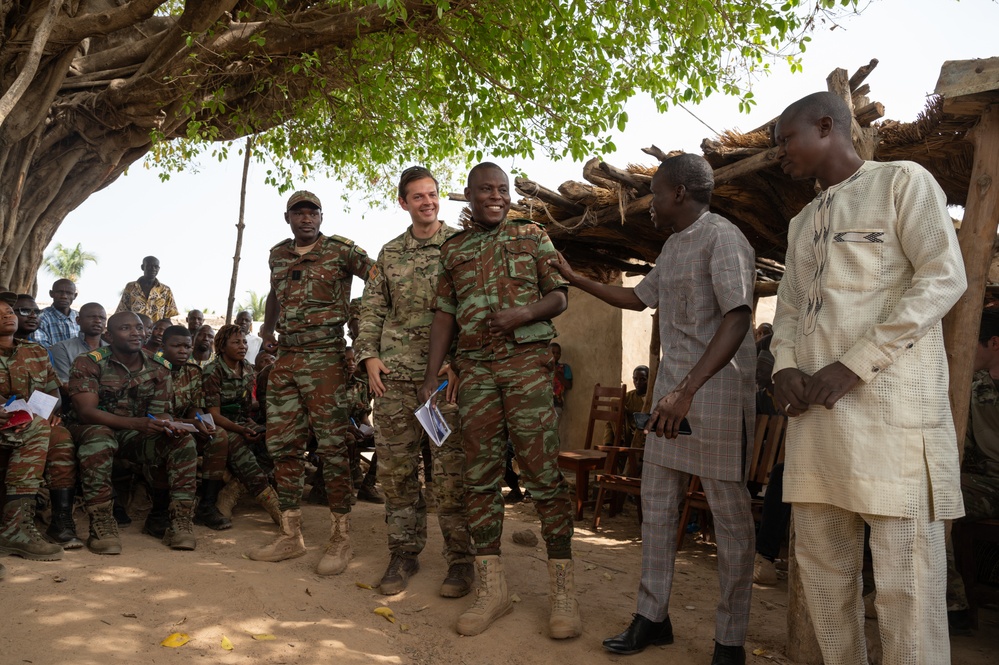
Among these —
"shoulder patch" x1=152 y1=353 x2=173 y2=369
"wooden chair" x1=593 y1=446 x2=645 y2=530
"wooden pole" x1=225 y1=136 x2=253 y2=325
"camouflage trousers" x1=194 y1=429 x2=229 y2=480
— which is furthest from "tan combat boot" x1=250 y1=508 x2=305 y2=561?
"wooden pole" x1=225 y1=136 x2=253 y2=325

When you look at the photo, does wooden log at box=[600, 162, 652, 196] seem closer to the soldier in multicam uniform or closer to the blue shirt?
the soldier in multicam uniform

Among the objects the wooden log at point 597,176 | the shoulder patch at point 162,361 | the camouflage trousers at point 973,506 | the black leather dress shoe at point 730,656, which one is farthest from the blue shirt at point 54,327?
the camouflage trousers at point 973,506

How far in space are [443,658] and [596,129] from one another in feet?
20.4

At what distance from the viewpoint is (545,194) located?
22.6 ft

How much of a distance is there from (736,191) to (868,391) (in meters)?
4.02

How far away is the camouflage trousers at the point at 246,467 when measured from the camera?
19.1 ft

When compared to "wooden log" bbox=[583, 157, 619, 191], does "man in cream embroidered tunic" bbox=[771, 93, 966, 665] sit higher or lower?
lower

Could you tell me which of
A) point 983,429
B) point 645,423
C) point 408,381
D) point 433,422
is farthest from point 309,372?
point 983,429

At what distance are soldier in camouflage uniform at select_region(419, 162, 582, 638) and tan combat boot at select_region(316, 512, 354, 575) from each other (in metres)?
1.08

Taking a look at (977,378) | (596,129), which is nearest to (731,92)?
(596,129)

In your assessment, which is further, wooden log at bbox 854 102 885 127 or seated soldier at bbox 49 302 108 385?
seated soldier at bbox 49 302 108 385

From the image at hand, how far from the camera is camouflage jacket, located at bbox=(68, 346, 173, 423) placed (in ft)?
17.0

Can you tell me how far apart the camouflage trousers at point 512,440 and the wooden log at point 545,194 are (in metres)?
3.47

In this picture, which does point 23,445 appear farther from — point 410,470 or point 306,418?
point 410,470
